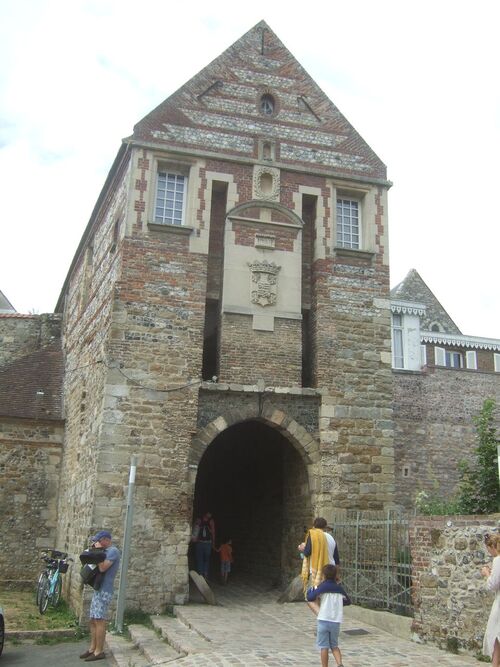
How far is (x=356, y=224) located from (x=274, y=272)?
250cm

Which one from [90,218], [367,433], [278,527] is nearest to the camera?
[367,433]

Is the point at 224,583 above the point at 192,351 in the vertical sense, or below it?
below

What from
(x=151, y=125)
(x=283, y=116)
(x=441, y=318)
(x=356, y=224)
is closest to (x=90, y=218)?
(x=151, y=125)

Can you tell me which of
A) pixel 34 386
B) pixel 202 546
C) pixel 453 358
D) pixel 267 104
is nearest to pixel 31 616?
pixel 202 546

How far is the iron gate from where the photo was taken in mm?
9836

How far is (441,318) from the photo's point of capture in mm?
31969

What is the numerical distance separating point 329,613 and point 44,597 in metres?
7.14

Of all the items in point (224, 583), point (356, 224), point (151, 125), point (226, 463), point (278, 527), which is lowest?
point (224, 583)

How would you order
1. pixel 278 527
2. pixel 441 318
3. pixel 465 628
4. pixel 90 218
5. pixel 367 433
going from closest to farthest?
1. pixel 465 628
2. pixel 367 433
3. pixel 278 527
4. pixel 90 218
5. pixel 441 318

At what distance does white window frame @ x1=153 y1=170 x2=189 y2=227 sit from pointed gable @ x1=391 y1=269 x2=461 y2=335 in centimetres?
1914

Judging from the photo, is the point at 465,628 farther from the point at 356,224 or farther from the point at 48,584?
the point at 356,224

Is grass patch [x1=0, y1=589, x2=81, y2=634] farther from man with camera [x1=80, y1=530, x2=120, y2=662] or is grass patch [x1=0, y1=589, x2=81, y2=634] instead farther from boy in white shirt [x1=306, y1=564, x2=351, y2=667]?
boy in white shirt [x1=306, y1=564, x2=351, y2=667]

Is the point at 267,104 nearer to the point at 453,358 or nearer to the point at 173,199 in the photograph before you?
the point at 173,199

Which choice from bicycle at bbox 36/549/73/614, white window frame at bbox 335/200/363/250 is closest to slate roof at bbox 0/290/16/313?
bicycle at bbox 36/549/73/614
